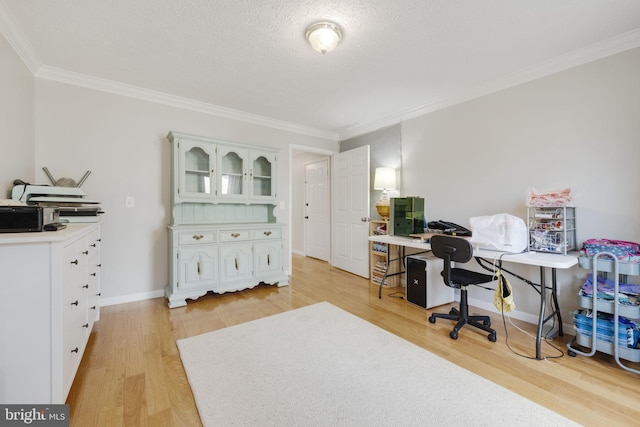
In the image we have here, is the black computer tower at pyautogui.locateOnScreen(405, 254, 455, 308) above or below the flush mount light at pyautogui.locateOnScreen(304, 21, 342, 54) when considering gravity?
below

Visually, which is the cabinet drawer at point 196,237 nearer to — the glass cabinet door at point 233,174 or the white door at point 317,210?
the glass cabinet door at point 233,174

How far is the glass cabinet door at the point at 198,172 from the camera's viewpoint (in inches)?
120

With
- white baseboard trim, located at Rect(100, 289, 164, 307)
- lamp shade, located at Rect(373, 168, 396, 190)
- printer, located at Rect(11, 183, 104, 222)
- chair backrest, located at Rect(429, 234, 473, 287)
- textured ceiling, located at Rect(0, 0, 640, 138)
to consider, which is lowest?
white baseboard trim, located at Rect(100, 289, 164, 307)

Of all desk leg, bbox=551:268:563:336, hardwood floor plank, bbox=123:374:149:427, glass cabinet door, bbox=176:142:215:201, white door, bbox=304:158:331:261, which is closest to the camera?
hardwood floor plank, bbox=123:374:149:427

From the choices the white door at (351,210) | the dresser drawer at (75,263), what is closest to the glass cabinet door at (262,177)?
the white door at (351,210)

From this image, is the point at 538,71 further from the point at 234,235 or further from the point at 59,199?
the point at 59,199

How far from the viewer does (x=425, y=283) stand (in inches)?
110

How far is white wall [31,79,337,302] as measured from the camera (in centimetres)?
257

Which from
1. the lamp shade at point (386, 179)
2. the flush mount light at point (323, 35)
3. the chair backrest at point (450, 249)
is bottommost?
the chair backrest at point (450, 249)

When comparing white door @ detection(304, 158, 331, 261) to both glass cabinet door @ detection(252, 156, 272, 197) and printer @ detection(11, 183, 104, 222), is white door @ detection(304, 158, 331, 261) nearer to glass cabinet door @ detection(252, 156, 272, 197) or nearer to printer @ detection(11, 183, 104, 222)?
glass cabinet door @ detection(252, 156, 272, 197)

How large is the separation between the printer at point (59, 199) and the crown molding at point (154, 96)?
123 centimetres

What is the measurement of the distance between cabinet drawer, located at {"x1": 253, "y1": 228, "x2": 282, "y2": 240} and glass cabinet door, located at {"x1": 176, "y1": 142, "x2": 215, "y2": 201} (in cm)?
70

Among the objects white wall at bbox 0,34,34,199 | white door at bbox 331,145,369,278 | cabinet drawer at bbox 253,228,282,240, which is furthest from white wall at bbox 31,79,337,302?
white door at bbox 331,145,369,278

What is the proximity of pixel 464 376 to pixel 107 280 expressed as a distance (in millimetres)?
3404
